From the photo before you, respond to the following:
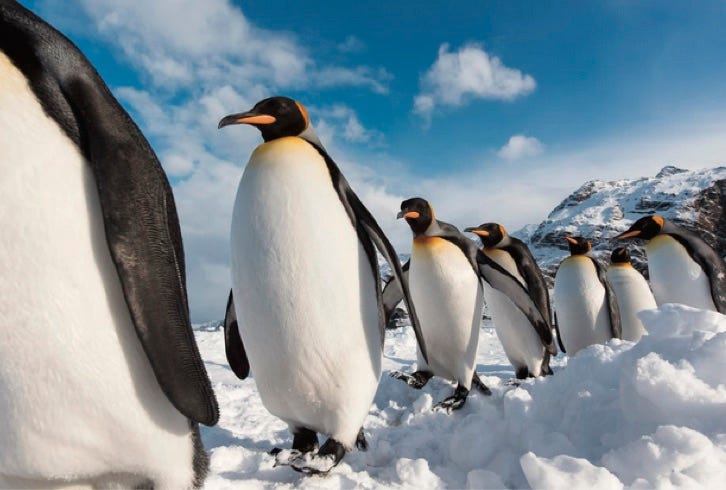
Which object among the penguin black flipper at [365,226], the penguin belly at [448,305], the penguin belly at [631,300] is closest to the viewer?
the penguin black flipper at [365,226]

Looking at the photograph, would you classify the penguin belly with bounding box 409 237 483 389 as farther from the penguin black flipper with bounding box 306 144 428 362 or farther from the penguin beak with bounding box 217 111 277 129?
the penguin beak with bounding box 217 111 277 129

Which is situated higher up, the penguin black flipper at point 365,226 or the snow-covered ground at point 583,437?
the penguin black flipper at point 365,226

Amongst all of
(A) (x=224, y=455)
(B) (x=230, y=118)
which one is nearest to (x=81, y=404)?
(A) (x=224, y=455)

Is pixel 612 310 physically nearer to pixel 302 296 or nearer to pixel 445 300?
pixel 445 300

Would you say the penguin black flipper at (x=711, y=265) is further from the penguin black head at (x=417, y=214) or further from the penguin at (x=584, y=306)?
the penguin black head at (x=417, y=214)

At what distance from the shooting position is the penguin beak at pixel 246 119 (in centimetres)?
274

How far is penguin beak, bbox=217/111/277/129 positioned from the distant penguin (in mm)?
1956

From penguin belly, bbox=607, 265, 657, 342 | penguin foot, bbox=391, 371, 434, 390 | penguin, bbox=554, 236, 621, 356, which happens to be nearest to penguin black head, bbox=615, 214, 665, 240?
penguin belly, bbox=607, 265, 657, 342

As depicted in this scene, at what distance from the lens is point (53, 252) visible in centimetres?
132

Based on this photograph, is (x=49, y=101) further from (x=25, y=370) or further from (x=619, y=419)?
(x=619, y=419)

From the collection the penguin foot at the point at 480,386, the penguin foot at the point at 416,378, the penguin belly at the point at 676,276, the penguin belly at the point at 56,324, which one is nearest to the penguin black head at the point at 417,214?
the penguin foot at the point at 416,378

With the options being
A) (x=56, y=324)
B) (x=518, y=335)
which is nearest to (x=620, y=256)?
(x=518, y=335)

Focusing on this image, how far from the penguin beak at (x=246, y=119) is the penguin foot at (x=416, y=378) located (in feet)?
8.49

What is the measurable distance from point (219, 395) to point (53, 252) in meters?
3.50
